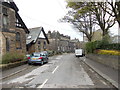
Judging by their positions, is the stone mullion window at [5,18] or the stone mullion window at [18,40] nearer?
the stone mullion window at [5,18]

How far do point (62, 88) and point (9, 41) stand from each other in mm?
14882

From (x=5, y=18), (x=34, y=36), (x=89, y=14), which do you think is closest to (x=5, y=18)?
(x=5, y=18)

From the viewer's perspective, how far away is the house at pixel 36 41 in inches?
1367

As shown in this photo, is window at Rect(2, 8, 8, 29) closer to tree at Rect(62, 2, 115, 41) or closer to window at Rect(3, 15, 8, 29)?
window at Rect(3, 15, 8, 29)

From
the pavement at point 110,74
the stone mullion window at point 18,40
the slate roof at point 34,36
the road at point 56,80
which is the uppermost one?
the slate roof at point 34,36

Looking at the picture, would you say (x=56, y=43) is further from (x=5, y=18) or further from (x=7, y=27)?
(x=5, y=18)

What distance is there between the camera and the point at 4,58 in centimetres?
1314

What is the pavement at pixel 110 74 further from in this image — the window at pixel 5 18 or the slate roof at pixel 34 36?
the slate roof at pixel 34 36

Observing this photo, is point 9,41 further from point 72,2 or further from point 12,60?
point 72,2

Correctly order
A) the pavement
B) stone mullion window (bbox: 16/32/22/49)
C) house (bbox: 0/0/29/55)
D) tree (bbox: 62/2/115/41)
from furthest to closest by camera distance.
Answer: stone mullion window (bbox: 16/32/22/49) < house (bbox: 0/0/29/55) < tree (bbox: 62/2/115/41) < the pavement

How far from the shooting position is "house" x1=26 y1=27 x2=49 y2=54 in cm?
3472

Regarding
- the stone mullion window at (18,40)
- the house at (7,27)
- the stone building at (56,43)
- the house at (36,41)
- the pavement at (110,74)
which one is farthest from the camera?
the stone building at (56,43)

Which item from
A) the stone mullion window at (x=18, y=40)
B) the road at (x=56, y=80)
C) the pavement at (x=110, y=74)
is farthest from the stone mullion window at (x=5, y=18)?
the pavement at (x=110, y=74)

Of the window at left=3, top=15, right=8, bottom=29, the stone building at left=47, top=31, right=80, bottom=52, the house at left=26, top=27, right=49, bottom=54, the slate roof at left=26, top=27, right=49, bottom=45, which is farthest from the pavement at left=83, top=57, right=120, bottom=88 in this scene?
the stone building at left=47, top=31, right=80, bottom=52
